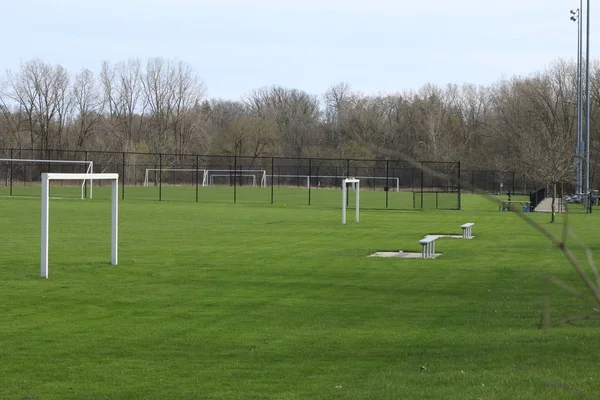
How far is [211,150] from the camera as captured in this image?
99.5 meters

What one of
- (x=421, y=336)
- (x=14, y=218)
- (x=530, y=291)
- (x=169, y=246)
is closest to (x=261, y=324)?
(x=421, y=336)

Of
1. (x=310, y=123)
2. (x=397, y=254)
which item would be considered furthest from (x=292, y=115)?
(x=397, y=254)

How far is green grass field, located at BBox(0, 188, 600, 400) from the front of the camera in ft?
25.5

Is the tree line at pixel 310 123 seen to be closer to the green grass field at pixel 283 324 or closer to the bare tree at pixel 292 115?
the bare tree at pixel 292 115

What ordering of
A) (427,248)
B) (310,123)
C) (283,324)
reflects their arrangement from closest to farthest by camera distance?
(283,324) < (427,248) < (310,123)

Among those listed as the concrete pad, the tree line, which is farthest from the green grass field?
the tree line

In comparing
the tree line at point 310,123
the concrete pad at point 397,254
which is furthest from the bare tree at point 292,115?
the concrete pad at point 397,254

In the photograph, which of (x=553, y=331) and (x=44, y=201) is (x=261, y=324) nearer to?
(x=553, y=331)

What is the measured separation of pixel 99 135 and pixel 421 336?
8674cm

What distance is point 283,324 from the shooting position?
35.9ft

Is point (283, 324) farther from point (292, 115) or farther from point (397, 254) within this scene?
point (292, 115)

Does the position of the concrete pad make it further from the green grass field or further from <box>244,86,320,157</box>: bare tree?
<box>244,86,320,157</box>: bare tree

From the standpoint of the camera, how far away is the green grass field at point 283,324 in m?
7.76

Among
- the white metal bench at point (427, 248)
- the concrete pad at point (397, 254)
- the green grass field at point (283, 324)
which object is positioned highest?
the white metal bench at point (427, 248)
